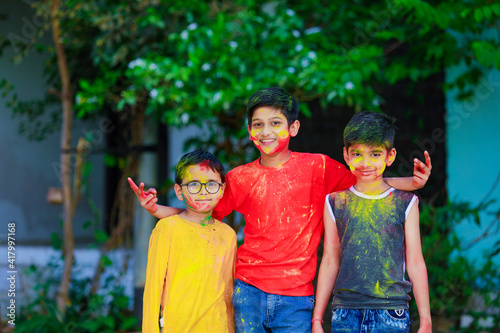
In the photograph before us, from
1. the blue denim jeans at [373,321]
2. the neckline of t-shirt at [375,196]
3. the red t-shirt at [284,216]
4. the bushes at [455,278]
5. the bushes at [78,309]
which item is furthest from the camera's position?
the bushes at [78,309]

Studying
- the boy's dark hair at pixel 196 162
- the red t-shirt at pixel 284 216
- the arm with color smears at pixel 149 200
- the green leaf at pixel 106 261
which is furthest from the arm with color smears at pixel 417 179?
the green leaf at pixel 106 261

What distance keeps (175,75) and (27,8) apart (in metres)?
3.60

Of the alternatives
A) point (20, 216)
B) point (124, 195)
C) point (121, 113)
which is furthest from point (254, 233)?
point (20, 216)

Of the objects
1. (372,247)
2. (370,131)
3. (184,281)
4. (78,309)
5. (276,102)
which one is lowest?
(78,309)

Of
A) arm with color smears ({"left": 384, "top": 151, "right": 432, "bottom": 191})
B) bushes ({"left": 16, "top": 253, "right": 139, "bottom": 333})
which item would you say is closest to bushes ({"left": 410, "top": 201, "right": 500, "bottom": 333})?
arm with color smears ({"left": 384, "top": 151, "right": 432, "bottom": 191})

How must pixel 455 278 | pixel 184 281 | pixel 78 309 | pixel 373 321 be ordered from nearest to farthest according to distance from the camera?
1. pixel 373 321
2. pixel 184 281
3. pixel 455 278
4. pixel 78 309

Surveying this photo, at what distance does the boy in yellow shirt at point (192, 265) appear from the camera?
2506 millimetres

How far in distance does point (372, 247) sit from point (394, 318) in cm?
28

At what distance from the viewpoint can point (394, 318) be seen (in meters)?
2.28

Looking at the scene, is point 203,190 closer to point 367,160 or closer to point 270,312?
point 270,312

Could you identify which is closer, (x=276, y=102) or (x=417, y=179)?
(x=417, y=179)

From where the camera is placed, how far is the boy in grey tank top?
2.29 meters

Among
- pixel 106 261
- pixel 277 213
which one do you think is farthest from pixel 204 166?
pixel 106 261

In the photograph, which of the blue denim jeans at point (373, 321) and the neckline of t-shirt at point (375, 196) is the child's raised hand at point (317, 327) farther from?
the neckline of t-shirt at point (375, 196)
